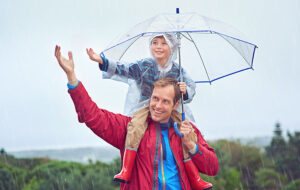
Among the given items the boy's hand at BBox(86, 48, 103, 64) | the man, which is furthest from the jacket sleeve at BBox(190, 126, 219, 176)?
the boy's hand at BBox(86, 48, 103, 64)

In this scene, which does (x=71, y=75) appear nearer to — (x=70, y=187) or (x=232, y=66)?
(x=232, y=66)

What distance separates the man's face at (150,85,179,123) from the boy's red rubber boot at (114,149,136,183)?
1.35ft

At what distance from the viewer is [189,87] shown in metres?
3.99

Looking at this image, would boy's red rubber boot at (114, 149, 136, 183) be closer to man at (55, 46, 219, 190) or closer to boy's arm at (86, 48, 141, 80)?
man at (55, 46, 219, 190)

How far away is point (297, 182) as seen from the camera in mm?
14055

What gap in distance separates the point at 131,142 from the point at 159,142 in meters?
0.27

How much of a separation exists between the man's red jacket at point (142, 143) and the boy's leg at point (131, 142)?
79 millimetres

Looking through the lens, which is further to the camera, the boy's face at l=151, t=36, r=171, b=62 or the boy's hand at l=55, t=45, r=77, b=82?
the boy's face at l=151, t=36, r=171, b=62

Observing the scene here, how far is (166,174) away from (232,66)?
153 cm

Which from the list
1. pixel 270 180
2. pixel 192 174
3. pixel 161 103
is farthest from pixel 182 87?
pixel 270 180

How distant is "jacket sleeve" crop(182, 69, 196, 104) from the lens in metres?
3.88

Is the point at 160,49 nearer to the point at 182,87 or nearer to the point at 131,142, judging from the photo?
the point at 182,87

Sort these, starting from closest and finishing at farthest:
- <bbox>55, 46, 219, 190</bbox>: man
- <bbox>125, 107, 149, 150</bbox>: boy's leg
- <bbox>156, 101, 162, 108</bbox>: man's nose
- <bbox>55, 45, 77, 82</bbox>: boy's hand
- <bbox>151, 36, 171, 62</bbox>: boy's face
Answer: <bbox>55, 45, 77, 82</bbox>: boy's hand → <bbox>55, 46, 219, 190</bbox>: man → <bbox>125, 107, 149, 150</bbox>: boy's leg → <bbox>156, 101, 162, 108</bbox>: man's nose → <bbox>151, 36, 171, 62</bbox>: boy's face

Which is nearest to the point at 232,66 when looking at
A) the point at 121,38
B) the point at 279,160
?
the point at 121,38
